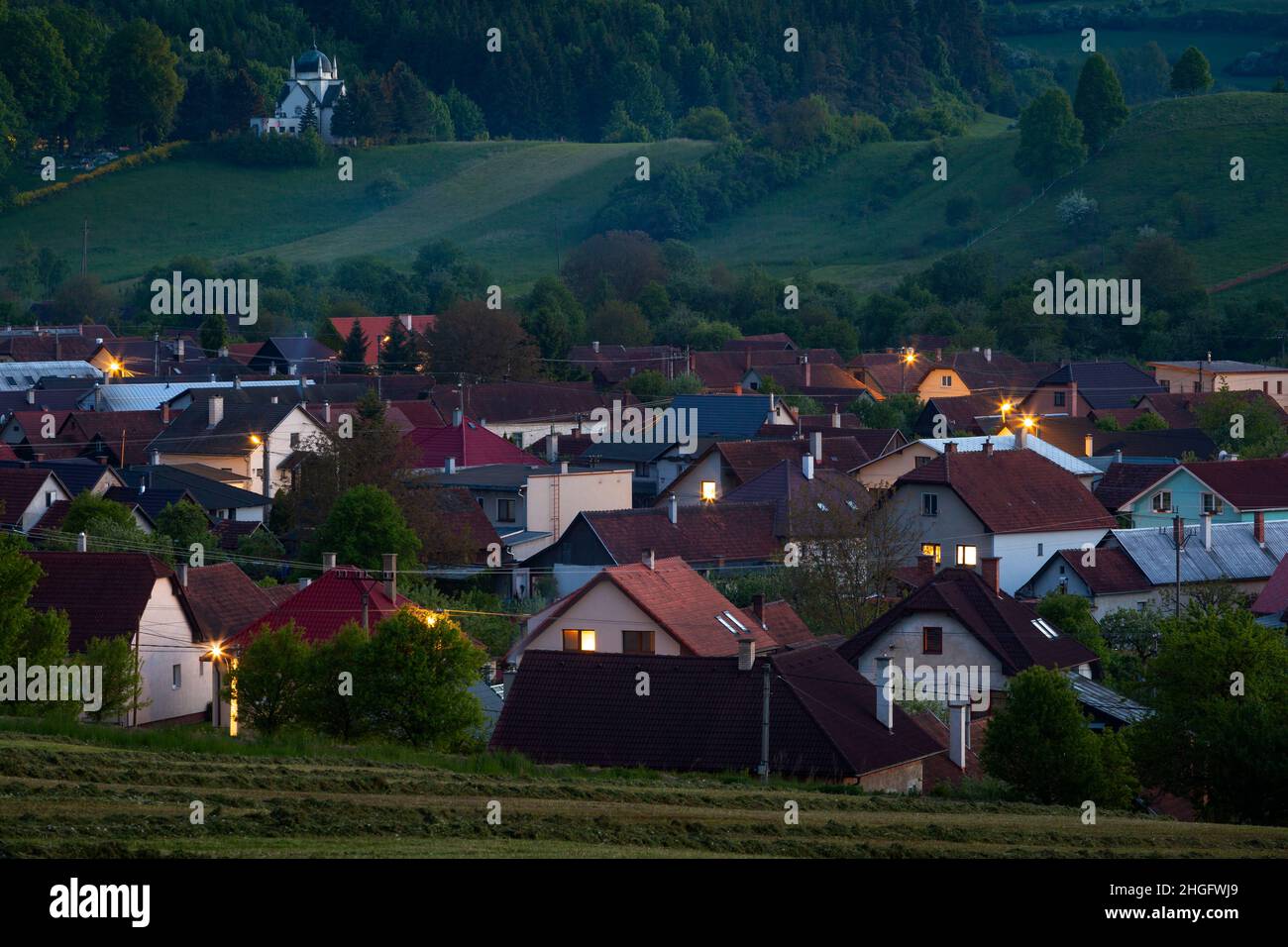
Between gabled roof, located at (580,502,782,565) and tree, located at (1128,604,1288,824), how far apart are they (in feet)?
57.8

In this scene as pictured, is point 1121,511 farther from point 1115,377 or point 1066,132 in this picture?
point 1066,132

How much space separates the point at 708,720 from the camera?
78.6 ft

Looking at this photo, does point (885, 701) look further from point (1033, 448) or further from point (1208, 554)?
point (1033, 448)

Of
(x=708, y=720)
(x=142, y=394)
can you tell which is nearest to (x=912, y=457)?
(x=142, y=394)

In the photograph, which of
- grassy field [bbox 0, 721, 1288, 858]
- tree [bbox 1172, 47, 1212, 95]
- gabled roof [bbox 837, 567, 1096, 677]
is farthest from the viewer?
tree [bbox 1172, 47, 1212, 95]

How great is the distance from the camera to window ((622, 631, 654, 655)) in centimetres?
3030

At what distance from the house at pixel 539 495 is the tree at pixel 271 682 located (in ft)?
66.6

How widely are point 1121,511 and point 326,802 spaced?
34.3 metres

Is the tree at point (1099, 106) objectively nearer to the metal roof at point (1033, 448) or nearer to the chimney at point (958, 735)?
the metal roof at point (1033, 448)

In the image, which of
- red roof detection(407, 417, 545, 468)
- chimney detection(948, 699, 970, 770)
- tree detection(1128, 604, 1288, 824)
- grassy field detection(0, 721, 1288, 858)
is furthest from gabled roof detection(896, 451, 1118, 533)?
grassy field detection(0, 721, 1288, 858)

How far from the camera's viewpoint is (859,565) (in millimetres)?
37656

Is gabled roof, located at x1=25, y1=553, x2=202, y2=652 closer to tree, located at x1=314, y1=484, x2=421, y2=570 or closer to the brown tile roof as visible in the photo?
tree, located at x1=314, y1=484, x2=421, y2=570

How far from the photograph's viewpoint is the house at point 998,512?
143ft

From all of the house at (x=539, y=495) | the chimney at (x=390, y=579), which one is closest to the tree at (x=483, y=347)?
the house at (x=539, y=495)
